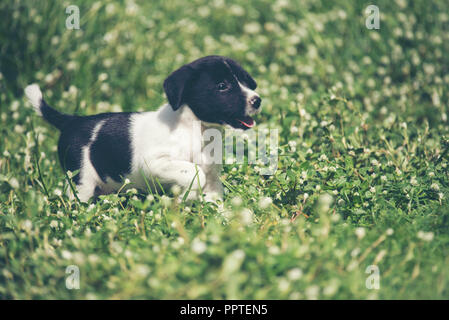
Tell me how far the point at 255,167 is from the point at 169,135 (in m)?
0.74

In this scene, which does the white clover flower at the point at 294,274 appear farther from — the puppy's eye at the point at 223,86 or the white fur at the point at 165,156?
the puppy's eye at the point at 223,86

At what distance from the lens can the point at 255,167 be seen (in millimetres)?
3834

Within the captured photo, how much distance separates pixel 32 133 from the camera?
4.31 meters

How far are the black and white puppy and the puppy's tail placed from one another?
0.45 feet

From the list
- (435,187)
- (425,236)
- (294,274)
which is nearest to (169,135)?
(294,274)

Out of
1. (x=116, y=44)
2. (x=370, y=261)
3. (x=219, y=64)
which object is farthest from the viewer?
(x=116, y=44)

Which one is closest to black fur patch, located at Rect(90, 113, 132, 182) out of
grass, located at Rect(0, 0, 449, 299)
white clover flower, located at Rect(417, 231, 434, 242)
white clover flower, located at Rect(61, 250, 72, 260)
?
grass, located at Rect(0, 0, 449, 299)

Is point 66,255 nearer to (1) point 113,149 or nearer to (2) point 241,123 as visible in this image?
(1) point 113,149

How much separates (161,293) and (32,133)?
2394 millimetres

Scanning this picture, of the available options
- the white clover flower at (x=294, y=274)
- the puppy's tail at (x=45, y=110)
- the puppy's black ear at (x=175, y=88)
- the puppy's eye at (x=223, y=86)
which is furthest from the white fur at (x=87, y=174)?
the white clover flower at (x=294, y=274)

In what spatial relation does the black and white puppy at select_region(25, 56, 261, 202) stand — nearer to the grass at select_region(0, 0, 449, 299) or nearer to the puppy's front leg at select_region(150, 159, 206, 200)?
the puppy's front leg at select_region(150, 159, 206, 200)

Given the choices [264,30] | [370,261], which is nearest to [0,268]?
[370,261]

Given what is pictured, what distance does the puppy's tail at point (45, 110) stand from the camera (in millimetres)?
3838
